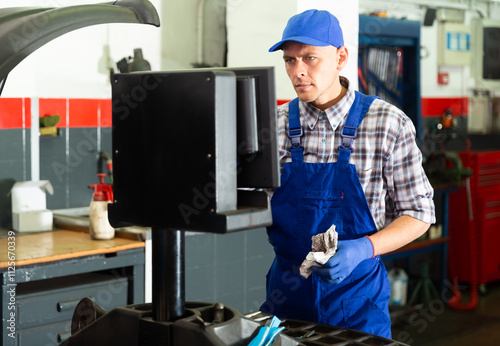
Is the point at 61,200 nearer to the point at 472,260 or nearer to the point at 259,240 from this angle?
the point at 259,240

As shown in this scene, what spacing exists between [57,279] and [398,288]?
111 inches

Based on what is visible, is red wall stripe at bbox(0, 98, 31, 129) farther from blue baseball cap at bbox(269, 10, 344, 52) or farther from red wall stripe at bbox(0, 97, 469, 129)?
blue baseball cap at bbox(269, 10, 344, 52)

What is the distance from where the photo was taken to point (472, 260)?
566 cm

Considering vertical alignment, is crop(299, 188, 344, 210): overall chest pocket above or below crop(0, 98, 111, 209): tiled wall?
below

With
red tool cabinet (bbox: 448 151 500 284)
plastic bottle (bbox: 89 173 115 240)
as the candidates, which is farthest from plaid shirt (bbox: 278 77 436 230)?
red tool cabinet (bbox: 448 151 500 284)

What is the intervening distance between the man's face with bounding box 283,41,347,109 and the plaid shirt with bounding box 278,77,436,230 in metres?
0.07

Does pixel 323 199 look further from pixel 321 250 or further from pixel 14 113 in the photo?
pixel 14 113

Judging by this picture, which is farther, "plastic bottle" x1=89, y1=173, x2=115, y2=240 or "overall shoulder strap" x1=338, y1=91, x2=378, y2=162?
"plastic bottle" x1=89, y1=173, x2=115, y2=240

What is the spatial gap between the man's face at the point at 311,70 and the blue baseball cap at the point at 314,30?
3 cm

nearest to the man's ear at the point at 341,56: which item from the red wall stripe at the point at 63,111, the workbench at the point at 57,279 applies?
the workbench at the point at 57,279

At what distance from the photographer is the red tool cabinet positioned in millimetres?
5711

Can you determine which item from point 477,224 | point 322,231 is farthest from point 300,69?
point 477,224

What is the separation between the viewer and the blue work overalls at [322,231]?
1931mm

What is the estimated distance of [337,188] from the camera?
2021mm
